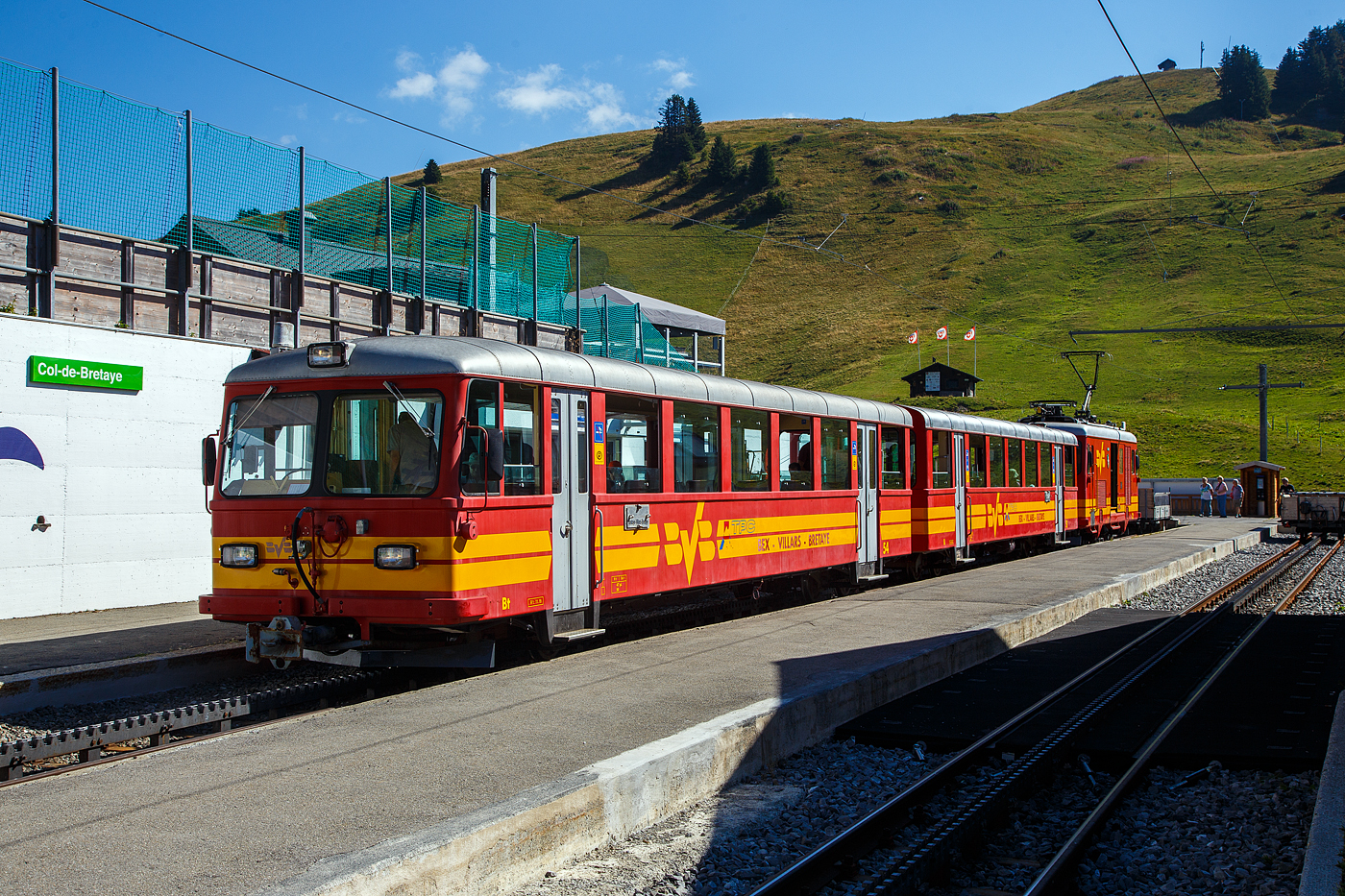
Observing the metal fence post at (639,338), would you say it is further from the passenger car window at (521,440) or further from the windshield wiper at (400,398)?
the windshield wiper at (400,398)

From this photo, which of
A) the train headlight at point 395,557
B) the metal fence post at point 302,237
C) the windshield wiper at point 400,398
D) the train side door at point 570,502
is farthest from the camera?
the metal fence post at point 302,237

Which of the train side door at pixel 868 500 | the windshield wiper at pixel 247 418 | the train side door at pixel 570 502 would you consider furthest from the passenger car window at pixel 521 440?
the train side door at pixel 868 500

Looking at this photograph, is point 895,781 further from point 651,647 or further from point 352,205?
point 352,205

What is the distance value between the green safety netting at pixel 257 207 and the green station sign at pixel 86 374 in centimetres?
170

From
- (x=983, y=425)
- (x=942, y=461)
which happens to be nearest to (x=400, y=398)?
(x=942, y=461)

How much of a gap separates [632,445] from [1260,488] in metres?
44.1

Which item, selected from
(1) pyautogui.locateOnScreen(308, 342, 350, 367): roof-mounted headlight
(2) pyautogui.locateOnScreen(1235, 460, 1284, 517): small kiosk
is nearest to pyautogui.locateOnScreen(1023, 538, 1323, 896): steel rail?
(1) pyautogui.locateOnScreen(308, 342, 350, 367): roof-mounted headlight

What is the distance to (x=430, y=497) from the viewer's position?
850cm

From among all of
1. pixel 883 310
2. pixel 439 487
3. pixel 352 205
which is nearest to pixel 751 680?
pixel 439 487

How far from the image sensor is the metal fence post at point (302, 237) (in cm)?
1584

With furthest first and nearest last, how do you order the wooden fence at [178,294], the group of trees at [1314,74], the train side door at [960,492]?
the group of trees at [1314,74]
the train side door at [960,492]
the wooden fence at [178,294]

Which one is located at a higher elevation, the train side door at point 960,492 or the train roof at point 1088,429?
the train roof at point 1088,429

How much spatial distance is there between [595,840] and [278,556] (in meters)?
4.48

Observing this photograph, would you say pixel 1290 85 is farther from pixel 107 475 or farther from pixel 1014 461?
pixel 107 475
